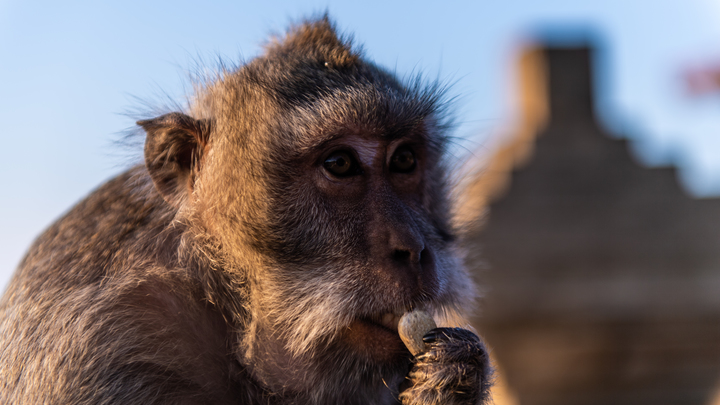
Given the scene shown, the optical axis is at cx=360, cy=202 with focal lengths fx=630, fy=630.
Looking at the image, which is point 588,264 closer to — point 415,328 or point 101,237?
point 415,328

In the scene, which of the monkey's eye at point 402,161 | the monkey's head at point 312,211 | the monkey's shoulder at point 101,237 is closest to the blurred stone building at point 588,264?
the monkey's eye at point 402,161

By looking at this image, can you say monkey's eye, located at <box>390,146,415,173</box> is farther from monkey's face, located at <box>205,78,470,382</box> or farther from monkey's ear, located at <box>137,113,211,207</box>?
monkey's ear, located at <box>137,113,211,207</box>

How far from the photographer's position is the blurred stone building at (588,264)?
376 inches

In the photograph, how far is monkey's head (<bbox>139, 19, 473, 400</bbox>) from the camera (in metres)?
2.29

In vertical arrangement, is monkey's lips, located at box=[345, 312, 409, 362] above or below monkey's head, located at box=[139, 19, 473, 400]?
below

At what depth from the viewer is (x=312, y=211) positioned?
2.39m

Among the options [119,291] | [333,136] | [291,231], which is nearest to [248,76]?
[333,136]

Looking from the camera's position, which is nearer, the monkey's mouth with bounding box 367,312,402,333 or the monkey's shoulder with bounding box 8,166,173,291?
the monkey's mouth with bounding box 367,312,402,333

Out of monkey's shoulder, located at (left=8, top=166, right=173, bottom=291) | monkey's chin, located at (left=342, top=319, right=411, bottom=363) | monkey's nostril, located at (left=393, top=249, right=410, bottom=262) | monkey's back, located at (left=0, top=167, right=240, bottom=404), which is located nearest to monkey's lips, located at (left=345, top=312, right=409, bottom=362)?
monkey's chin, located at (left=342, top=319, right=411, bottom=363)

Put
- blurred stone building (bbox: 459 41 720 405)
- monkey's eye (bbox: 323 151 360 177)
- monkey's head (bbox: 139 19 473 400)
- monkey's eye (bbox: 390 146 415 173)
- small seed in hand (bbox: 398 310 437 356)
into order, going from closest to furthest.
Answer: small seed in hand (bbox: 398 310 437 356), monkey's head (bbox: 139 19 473 400), monkey's eye (bbox: 323 151 360 177), monkey's eye (bbox: 390 146 415 173), blurred stone building (bbox: 459 41 720 405)

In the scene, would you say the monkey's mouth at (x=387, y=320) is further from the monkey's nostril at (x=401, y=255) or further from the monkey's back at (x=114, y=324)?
the monkey's back at (x=114, y=324)

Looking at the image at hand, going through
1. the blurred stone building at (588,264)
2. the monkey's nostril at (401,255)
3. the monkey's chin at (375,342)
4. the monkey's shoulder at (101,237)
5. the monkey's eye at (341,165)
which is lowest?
the blurred stone building at (588,264)

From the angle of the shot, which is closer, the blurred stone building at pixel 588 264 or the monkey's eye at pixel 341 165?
the monkey's eye at pixel 341 165

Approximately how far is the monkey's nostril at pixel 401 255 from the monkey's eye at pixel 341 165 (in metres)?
0.40
